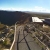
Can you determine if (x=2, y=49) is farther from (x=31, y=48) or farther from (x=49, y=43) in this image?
(x=49, y=43)

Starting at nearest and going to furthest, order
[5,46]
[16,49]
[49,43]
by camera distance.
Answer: [16,49]
[5,46]
[49,43]

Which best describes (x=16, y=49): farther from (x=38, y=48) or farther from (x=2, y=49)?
(x=38, y=48)

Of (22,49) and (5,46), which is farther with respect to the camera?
(5,46)

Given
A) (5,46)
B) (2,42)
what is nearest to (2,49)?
(5,46)

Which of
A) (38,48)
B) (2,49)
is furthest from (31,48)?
(2,49)

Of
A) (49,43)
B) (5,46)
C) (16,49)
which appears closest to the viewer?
(16,49)

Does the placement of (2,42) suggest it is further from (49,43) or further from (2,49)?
(49,43)

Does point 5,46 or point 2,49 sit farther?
point 5,46

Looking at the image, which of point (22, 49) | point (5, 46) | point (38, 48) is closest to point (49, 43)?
point (38, 48)
